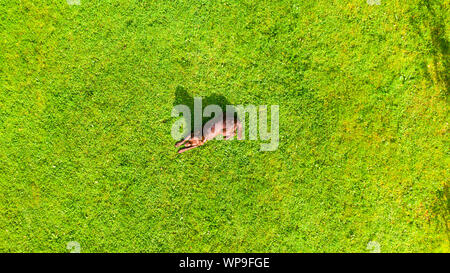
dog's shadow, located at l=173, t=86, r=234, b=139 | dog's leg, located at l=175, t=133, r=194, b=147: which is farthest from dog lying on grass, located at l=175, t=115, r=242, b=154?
dog's shadow, located at l=173, t=86, r=234, b=139

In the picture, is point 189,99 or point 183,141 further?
point 189,99

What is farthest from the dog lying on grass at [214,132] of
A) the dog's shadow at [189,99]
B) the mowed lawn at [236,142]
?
the dog's shadow at [189,99]

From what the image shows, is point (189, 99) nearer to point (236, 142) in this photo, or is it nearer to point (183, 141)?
point (183, 141)

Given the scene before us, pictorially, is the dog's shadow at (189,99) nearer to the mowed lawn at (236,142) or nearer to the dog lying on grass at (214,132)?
the mowed lawn at (236,142)

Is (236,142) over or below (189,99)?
below

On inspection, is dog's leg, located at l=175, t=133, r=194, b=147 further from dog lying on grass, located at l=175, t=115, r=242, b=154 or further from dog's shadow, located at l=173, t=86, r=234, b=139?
dog's shadow, located at l=173, t=86, r=234, b=139

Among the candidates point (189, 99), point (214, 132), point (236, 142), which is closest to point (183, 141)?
point (214, 132)
